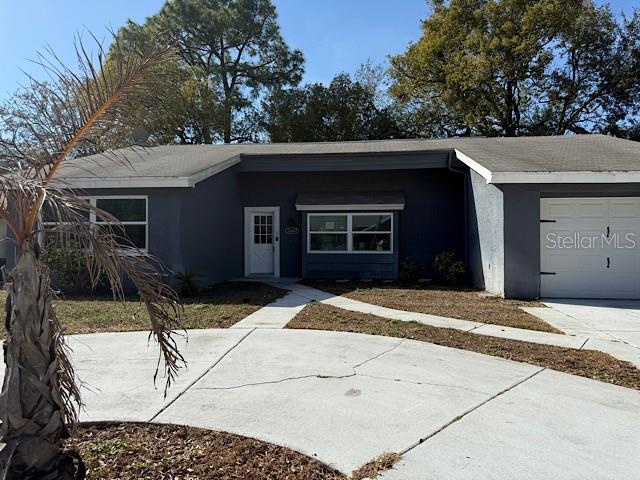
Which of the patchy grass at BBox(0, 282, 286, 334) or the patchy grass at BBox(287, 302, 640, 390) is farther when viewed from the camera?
the patchy grass at BBox(0, 282, 286, 334)

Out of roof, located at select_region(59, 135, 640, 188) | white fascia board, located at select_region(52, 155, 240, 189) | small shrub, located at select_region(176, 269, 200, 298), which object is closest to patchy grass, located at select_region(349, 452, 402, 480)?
roof, located at select_region(59, 135, 640, 188)

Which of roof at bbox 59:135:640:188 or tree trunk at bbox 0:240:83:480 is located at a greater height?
roof at bbox 59:135:640:188

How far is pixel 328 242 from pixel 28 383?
37.2 feet

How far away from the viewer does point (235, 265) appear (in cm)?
1384

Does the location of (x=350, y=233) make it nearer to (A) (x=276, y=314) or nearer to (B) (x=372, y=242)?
(B) (x=372, y=242)

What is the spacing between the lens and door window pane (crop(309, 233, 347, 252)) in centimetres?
1355

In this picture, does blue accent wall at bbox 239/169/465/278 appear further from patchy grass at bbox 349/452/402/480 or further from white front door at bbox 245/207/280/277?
patchy grass at bbox 349/452/402/480

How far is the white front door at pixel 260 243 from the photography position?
565 inches

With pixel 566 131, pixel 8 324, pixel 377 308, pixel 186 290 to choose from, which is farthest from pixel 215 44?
pixel 8 324

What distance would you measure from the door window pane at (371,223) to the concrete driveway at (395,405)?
763 cm

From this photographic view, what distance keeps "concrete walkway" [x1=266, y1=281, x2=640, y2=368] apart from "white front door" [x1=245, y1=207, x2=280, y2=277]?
5.11 metres

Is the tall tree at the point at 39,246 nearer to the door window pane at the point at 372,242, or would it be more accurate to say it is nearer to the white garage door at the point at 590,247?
the white garage door at the point at 590,247

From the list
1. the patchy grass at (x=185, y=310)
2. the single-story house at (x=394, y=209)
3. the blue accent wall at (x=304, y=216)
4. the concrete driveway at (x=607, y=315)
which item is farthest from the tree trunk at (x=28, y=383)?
the blue accent wall at (x=304, y=216)

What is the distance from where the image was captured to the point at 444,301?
31.2 feet
